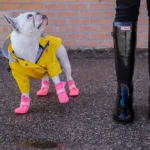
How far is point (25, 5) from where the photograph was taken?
441cm

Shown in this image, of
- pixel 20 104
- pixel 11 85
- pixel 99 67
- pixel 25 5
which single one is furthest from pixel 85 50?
pixel 20 104

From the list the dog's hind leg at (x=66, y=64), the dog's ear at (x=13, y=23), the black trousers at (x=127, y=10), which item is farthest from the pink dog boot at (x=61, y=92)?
the black trousers at (x=127, y=10)

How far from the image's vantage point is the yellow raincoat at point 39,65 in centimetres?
290

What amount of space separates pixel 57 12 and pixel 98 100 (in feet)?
5.04

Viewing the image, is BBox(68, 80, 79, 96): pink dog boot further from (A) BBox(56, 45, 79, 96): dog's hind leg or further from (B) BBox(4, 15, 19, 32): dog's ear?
(B) BBox(4, 15, 19, 32): dog's ear

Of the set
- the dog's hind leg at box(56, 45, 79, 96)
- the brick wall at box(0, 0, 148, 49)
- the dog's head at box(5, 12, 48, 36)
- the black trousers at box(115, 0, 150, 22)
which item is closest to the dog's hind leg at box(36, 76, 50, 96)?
the dog's hind leg at box(56, 45, 79, 96)

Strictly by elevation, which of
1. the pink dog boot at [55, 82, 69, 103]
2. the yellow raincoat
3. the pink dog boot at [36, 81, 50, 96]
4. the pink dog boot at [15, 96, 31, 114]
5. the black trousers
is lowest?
the pink dog boot at [36, 81, 50, 96]

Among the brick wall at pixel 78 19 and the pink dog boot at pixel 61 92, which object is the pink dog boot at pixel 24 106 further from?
the brick wall at pixel 78 19

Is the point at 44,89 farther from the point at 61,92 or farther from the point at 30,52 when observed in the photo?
the point at 30,52

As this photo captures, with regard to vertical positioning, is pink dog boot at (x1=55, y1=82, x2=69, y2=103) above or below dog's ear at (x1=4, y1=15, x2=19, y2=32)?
below

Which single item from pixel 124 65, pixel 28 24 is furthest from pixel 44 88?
pixel 124 65

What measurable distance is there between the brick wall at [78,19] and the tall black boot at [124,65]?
1696 mm

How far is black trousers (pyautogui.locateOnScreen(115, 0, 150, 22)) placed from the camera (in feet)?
8.55

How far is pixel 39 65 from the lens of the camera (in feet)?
9.60
